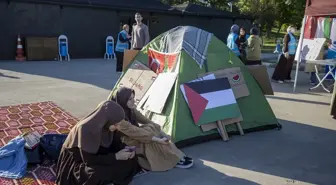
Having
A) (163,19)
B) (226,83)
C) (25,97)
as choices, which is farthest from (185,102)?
(163,19)

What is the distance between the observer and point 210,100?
4566 mm

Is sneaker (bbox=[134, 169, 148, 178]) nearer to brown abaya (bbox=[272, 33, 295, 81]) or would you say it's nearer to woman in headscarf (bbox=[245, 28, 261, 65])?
woman in headscarf (bbox=[245, 28, 261, 65])

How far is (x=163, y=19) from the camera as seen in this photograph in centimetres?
1700

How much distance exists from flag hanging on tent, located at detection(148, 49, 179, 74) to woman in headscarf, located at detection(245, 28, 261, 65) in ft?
14.1

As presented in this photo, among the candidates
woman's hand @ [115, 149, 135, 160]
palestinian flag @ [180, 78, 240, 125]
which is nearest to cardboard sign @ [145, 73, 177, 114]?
palestinian flag @ [180, 78, 240, 125]

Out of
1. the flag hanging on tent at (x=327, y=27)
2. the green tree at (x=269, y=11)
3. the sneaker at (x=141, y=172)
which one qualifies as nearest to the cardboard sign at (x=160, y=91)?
the sneaker at (x=141, y=172)

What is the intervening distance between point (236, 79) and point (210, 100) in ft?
2.06

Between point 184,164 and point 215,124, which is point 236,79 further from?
point 184,164

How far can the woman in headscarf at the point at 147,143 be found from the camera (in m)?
3.52

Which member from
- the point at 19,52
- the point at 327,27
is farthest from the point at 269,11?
the point at 19,52

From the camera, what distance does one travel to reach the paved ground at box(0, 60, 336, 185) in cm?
363

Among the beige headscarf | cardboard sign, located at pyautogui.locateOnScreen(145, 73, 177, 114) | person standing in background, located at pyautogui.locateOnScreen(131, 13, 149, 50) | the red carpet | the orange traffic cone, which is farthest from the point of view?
the orange traffic cone

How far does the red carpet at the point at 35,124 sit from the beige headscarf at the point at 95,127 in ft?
2.31

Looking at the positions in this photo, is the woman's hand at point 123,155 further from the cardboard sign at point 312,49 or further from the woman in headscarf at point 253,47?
the cardboard sign at point 312,49
